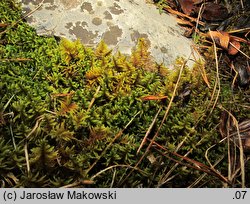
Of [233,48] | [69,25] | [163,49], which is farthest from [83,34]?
[233,48]

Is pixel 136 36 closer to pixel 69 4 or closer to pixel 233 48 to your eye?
pixel 69 4

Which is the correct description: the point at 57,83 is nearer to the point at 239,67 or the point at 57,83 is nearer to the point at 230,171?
the point at 230,171

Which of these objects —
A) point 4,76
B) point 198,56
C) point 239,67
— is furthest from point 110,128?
point 239,67

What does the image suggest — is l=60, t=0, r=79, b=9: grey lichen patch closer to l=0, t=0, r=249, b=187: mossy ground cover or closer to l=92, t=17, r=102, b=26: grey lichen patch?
l=92, t=17, r=102, b=26: grey lichen patch
